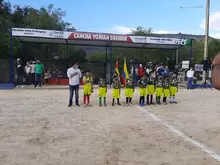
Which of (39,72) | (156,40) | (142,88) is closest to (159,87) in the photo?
(142,88)

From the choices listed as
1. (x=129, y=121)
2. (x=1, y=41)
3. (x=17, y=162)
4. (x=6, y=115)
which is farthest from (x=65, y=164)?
(x=1, y=41)

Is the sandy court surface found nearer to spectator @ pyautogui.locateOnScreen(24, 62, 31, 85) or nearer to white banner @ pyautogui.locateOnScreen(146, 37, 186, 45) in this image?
spectator @ pyautogui.locateOnScreen(24, 62, 31, 85)

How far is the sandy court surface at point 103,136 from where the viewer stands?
545 cm

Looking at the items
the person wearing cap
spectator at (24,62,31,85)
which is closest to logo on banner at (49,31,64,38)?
spectator at (24,62,31,85)

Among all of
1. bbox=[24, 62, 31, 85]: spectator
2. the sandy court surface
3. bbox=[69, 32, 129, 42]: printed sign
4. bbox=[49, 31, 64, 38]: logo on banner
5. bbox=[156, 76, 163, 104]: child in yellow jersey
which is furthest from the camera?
bbox=[24, 62, 31, 85]: spectator

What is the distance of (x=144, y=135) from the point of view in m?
7.38

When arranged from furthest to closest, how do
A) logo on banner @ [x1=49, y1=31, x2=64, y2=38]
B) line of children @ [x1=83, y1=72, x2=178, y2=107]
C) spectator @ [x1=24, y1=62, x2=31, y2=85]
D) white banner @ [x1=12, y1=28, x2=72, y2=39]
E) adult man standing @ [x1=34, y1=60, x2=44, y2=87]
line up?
spectator @ [x1=24, y1=62, x2=31, y2=85] → adult man standing @ [x1=34, y1=60, x2=44, y2=87] → logo on banner @ [x1=49, y1=31, x2=64, y2=38] → white banner @ [x1=12, y1=28, x2=72, y2=39] → line of children @ [x1=83, y1=72, x2=178, y2=107]

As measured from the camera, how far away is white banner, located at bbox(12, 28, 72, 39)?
20312mm

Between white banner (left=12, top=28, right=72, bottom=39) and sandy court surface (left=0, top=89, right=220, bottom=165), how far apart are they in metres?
9.84

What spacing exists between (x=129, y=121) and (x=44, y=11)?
34451mm

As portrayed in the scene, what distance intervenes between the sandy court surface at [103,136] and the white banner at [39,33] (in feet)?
32.3

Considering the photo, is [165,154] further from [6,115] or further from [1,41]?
[1,41]

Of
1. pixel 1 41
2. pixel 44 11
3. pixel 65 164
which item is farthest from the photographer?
pixel 44 11

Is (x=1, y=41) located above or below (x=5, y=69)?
above
